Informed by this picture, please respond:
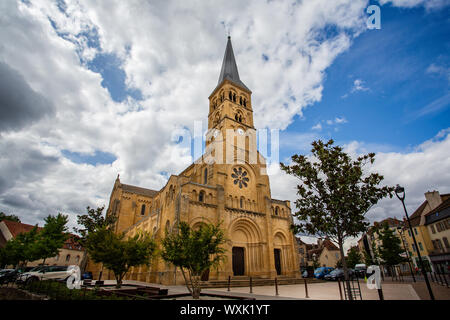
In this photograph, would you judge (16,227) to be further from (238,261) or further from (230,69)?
(230,69)

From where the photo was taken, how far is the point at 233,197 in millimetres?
28609

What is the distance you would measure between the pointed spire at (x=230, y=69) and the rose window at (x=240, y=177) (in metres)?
17.5

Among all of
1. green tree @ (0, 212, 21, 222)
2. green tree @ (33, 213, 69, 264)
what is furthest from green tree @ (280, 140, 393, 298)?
green tree @ (0, 212, 21, 222)

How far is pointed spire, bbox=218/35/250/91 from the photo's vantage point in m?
41.4

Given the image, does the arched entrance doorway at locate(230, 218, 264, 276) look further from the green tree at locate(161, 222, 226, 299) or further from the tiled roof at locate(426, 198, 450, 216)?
the tiled roof at locate(426, 198, 450, 216)

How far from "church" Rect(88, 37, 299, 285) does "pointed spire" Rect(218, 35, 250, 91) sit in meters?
3.36

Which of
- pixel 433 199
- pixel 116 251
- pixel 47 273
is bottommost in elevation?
pixel 47 273

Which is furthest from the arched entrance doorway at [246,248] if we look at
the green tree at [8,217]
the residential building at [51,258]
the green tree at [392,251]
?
the green tree at [8,217]

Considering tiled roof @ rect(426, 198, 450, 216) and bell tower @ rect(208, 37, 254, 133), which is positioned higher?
bell tower @ rect(208, 37, 254, 133)

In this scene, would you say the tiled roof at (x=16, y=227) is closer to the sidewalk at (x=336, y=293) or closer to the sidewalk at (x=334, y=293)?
the sidewalk at (x=334, y=293)

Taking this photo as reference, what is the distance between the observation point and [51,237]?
2716 cm

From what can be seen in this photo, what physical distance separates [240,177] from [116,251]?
18.9 metres

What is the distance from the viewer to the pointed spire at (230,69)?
41.4 metres

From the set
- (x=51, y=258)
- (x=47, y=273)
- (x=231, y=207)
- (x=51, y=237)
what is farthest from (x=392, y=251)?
(x=51, y=258)
